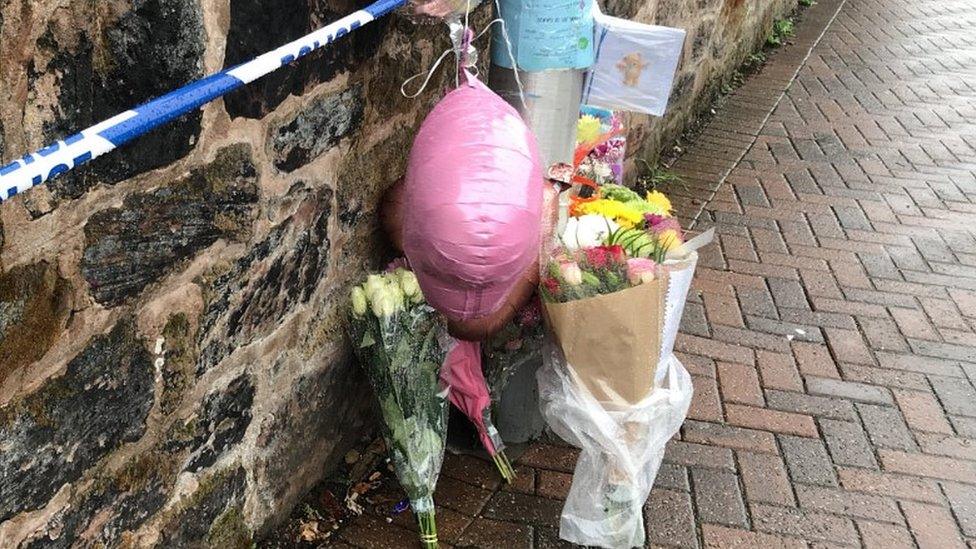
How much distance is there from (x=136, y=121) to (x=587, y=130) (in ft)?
5.71

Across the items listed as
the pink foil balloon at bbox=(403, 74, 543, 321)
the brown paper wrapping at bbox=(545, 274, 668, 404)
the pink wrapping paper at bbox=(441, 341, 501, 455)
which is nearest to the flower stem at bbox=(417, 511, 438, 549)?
the pink wrapping paper at bbox=(441, 341, 501, 455)

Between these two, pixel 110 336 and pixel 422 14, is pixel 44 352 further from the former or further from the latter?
pixel 422 14

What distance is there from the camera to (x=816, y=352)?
3.48 metres

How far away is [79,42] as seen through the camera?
1460mm

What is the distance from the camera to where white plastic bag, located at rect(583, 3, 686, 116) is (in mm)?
2637

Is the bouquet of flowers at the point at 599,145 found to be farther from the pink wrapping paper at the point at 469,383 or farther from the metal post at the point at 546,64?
the pink wrapping paper at the point at 469,383

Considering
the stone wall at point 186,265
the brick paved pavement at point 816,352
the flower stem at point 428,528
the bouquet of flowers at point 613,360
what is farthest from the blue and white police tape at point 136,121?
the brick paved pavement at point 816,352

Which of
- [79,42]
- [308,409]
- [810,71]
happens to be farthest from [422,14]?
[810,71]

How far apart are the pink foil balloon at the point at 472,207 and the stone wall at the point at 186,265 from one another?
32 cm

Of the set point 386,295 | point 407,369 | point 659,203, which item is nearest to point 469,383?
point 407,369

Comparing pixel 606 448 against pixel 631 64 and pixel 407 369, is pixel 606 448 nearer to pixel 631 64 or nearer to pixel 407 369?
pixel 407 369

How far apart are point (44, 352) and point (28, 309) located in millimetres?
92

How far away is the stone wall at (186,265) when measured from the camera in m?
1.48

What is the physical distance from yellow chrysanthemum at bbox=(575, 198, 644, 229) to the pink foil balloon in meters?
0.57
